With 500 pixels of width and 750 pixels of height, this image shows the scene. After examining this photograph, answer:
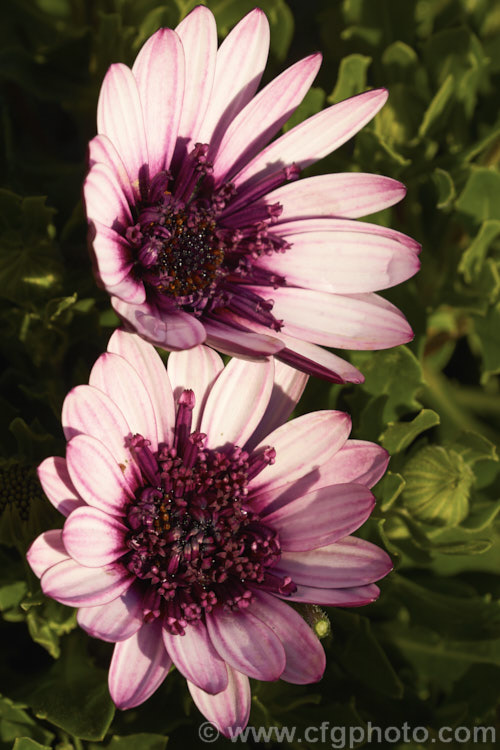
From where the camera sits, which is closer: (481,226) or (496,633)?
(496,633)

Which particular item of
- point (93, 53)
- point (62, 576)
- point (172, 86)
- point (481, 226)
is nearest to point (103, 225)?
point (172, 86)

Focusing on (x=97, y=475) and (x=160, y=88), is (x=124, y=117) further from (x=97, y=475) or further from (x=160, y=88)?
(x=97, y=475)

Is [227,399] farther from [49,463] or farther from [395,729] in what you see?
[395,729]

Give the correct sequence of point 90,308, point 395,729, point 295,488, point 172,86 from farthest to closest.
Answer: point 395,729 → point 90,308 → point 295,488 → point 172,86

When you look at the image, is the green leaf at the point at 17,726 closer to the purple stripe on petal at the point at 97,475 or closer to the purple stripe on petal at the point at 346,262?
the purple stripe on petal at the point at 97,475


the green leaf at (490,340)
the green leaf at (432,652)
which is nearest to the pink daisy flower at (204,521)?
the green leaf at (432,652)

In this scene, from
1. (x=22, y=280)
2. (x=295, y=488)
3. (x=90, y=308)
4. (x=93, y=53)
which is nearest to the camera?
(x=295, y=488)
